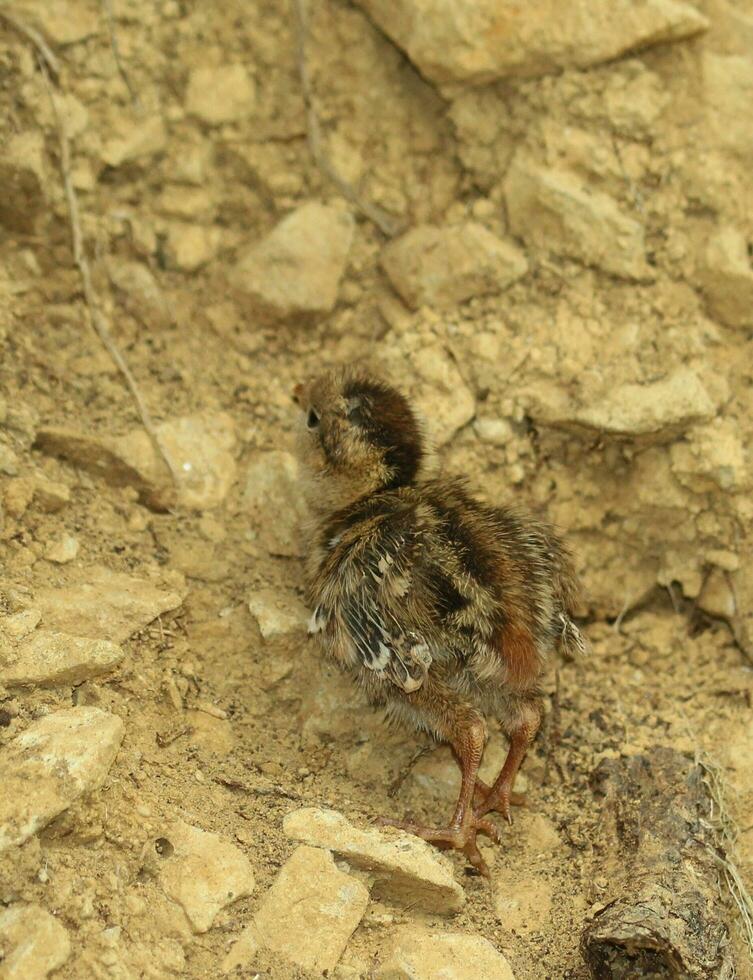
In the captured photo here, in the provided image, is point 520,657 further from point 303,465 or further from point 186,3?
point 186,3

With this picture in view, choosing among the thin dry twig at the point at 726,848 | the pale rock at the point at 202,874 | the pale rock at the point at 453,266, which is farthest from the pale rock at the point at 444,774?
the pale rock at the point at 453,266

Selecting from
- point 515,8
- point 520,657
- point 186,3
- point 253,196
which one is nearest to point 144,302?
point 253,196

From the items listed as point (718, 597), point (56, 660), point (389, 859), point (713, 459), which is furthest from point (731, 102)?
point (56, 660)

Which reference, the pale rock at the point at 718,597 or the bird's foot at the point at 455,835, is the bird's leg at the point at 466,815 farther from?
the pale rock at the point at 718,597

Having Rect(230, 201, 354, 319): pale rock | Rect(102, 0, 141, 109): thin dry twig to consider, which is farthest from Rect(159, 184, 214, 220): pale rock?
Rect(102, 0, 141, 109): thin dry twig

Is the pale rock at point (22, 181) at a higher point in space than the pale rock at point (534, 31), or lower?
lower

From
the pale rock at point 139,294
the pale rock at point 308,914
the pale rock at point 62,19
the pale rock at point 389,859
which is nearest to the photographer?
the pale rock at point 308,914

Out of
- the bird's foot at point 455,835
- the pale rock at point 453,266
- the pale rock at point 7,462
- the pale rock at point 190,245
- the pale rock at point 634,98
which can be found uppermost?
the pale rock at point 634,98
